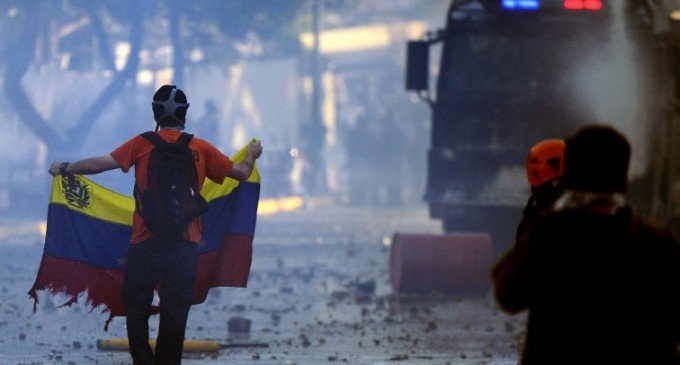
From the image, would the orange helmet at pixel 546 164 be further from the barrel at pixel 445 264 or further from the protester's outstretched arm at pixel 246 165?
the barrel at pixel 445 264

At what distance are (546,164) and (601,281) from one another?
0.96 m

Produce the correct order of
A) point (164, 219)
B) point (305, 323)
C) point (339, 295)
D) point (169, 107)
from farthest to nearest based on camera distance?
point (339, 295), point (305, 323), point (169, 107), point (164, 219)

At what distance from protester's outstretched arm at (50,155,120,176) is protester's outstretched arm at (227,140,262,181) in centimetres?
63

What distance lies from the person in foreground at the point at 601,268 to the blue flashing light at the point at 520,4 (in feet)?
44.6

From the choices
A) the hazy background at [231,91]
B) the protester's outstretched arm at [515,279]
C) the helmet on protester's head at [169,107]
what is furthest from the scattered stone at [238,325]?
the protester's outstretched arm at [515,279]

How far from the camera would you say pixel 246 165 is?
7684 millimetres

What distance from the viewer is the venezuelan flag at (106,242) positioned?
27.7 ft

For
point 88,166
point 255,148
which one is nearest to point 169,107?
point 88,166

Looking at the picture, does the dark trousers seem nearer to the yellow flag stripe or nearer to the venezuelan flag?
the venezuelan flag

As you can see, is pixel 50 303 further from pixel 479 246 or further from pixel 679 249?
pixel 679 249

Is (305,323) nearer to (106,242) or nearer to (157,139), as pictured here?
(106,242)

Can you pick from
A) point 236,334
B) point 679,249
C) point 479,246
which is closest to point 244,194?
point 236,334

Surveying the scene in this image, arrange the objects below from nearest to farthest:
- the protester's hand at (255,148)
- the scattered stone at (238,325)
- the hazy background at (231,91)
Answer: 1. the protester's hand at (255,148)
2. the scattered stone at (238,325)
3. the hazy background at (231,91)

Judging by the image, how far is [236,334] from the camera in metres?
12.1
